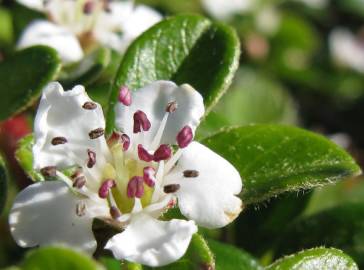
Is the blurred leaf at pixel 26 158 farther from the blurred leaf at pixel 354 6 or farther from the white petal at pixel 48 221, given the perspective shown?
the blurred leaf at pixel 354 6

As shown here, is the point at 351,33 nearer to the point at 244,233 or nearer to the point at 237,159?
the point at 244,233

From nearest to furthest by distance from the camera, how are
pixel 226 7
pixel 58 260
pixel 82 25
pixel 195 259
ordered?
1. pixel 58 260
2. pixel 195 259
3. pixel 82 25
4. pixel 226 7

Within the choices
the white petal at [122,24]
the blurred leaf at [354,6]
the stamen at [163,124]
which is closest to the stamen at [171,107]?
the stamen at [163,124]

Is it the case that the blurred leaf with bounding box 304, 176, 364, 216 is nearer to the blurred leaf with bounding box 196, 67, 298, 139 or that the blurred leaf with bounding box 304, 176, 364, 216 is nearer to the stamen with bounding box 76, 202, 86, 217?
the blurred leaf with bounding box 196, 67, 298, 139

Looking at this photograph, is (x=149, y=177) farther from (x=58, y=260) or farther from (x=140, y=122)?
(x=58, y=260)

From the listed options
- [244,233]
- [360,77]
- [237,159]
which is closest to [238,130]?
[237,159]

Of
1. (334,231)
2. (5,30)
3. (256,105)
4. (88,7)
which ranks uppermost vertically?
(88,7)

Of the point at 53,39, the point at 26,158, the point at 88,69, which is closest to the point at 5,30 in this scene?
the point at 53,39
